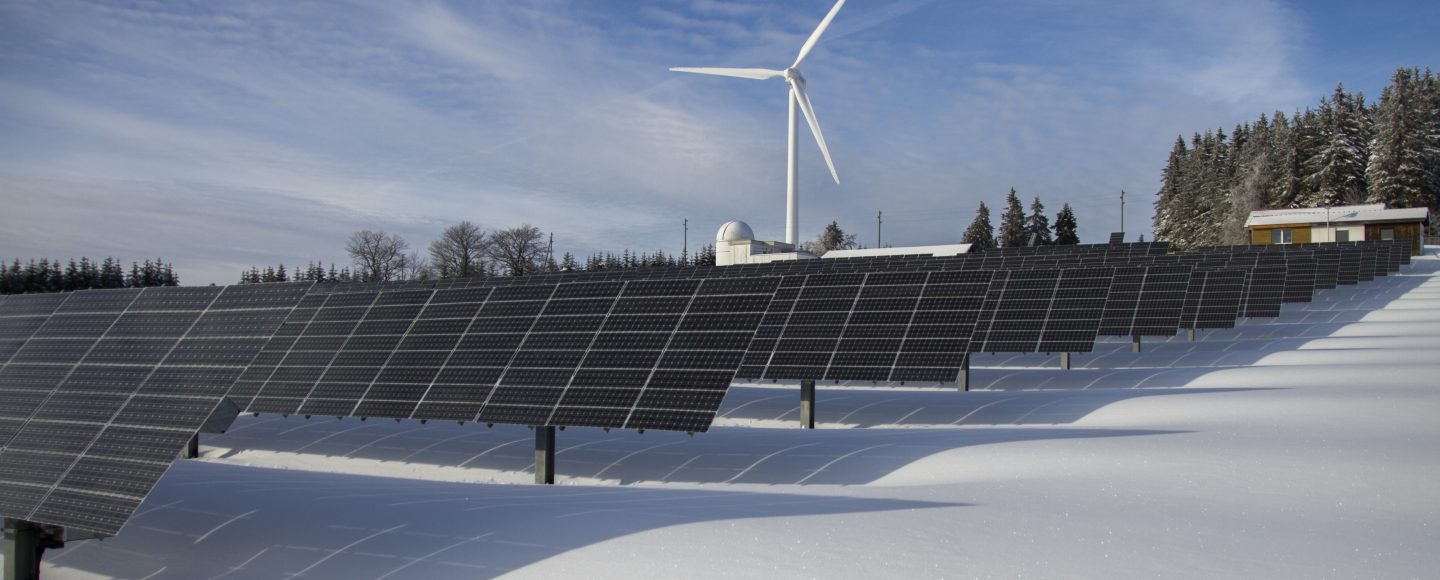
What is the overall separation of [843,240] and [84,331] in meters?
158

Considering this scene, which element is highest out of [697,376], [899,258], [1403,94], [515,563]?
[1403,94]

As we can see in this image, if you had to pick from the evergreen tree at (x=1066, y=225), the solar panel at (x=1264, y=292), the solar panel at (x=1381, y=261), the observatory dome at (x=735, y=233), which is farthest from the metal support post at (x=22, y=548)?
the evergreen tree at (x=1066, y=225)

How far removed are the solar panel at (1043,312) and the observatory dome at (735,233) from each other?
2294 inches

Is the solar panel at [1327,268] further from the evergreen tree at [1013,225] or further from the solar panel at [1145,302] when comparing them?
the evergreen tree at [1013,225]

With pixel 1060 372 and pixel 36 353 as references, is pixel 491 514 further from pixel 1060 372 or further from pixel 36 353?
pixel 1060 372

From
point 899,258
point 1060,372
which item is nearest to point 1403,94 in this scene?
point 899,258

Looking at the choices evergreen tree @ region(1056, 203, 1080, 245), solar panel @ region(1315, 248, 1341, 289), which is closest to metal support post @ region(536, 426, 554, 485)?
solar panel @ region(1315, 248, 1341, 289)

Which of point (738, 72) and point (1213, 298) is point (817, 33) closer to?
point (738, 72)

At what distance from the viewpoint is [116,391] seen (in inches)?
557

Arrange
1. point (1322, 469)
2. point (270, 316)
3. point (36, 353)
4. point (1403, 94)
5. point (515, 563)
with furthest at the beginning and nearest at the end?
point (1403, 94) < point (270, 316) < point (36, 353) < point (1322, 469) < point (515, 563)

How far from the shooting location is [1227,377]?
29344mm

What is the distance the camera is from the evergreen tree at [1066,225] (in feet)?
468

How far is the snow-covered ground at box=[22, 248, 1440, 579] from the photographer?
33.3 feet

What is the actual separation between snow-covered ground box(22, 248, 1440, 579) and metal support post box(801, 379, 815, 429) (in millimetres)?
1257
